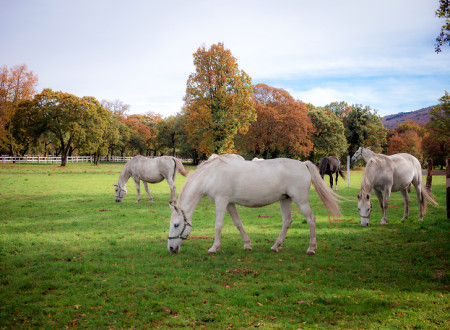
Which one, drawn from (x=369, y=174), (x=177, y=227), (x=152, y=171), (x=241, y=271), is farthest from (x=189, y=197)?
(x=152, y=171)

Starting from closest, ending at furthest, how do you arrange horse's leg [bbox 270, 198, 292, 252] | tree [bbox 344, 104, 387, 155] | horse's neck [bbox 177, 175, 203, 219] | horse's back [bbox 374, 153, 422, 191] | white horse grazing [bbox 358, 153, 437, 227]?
horse's neck [bbox 177, 175, 203, 219]
horse's leg [bbox 270, 198, 292, 252]
white horse grazing [bbox 358, 153, 437, 227]
horse's back [bbox 374, 153, 422, 191]
tree [bbox 344, 104, 387, 155]

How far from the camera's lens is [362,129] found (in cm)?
5803

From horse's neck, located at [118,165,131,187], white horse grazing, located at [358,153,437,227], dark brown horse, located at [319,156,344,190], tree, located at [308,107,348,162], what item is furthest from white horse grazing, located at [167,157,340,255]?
tree, located at [308,107,348,162]

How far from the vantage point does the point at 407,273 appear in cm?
579

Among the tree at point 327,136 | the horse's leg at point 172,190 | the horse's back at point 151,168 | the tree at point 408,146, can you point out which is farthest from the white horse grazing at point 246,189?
the tree at point 408,146

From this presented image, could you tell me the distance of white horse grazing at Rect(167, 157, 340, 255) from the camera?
7184 millimetres

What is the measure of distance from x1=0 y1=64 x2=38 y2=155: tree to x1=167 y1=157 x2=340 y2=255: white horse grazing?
45809 millimetres

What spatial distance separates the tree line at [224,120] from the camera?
32.8m

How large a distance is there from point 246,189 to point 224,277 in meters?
2.23

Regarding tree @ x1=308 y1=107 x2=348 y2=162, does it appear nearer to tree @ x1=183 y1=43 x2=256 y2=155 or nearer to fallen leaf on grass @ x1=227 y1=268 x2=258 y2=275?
tree @ x1=183 y1=43 x2=256 y2=155

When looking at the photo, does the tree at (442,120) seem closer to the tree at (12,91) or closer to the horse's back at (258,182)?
the horse's back at (258,182)

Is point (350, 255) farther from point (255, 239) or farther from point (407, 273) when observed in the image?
point (255, 239)

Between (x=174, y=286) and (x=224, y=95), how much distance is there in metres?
28.7

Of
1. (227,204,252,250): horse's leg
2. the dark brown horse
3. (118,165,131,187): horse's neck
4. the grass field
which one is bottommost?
the grass field
